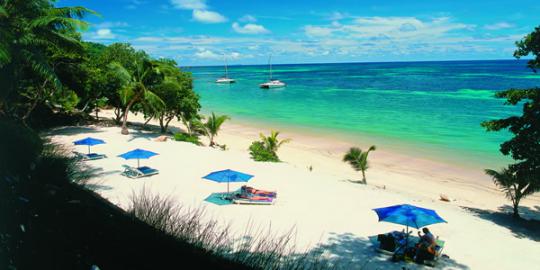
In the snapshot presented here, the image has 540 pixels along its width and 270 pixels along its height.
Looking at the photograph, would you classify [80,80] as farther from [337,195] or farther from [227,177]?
[337,195]

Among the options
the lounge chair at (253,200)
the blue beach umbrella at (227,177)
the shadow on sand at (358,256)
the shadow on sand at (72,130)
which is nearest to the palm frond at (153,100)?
the shadow on sand at (72,130)

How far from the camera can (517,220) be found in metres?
14.9

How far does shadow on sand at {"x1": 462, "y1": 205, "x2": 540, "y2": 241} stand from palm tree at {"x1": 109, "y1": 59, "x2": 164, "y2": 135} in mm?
18696

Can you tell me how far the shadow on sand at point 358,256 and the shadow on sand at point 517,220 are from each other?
5.00 metres

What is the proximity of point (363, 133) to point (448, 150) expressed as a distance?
27.6ft

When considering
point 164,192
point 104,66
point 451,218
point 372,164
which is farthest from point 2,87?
point 372,164

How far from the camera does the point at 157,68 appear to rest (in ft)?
82.4

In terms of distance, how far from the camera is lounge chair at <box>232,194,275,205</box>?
1384 centimetres

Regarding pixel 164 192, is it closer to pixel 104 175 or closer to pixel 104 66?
pixel 104 175

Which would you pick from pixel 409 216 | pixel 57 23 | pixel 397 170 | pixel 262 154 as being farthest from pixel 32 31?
pixel 397 170

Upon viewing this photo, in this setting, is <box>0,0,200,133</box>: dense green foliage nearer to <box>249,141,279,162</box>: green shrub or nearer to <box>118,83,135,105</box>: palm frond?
A: <box>118,83,135,105</box>: palm frond

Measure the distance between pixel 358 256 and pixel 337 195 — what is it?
222 inches

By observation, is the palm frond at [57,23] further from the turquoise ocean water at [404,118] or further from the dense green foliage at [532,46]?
the turquoise ocean water at [404,118]

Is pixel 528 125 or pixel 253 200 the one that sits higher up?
pixel 528 125
